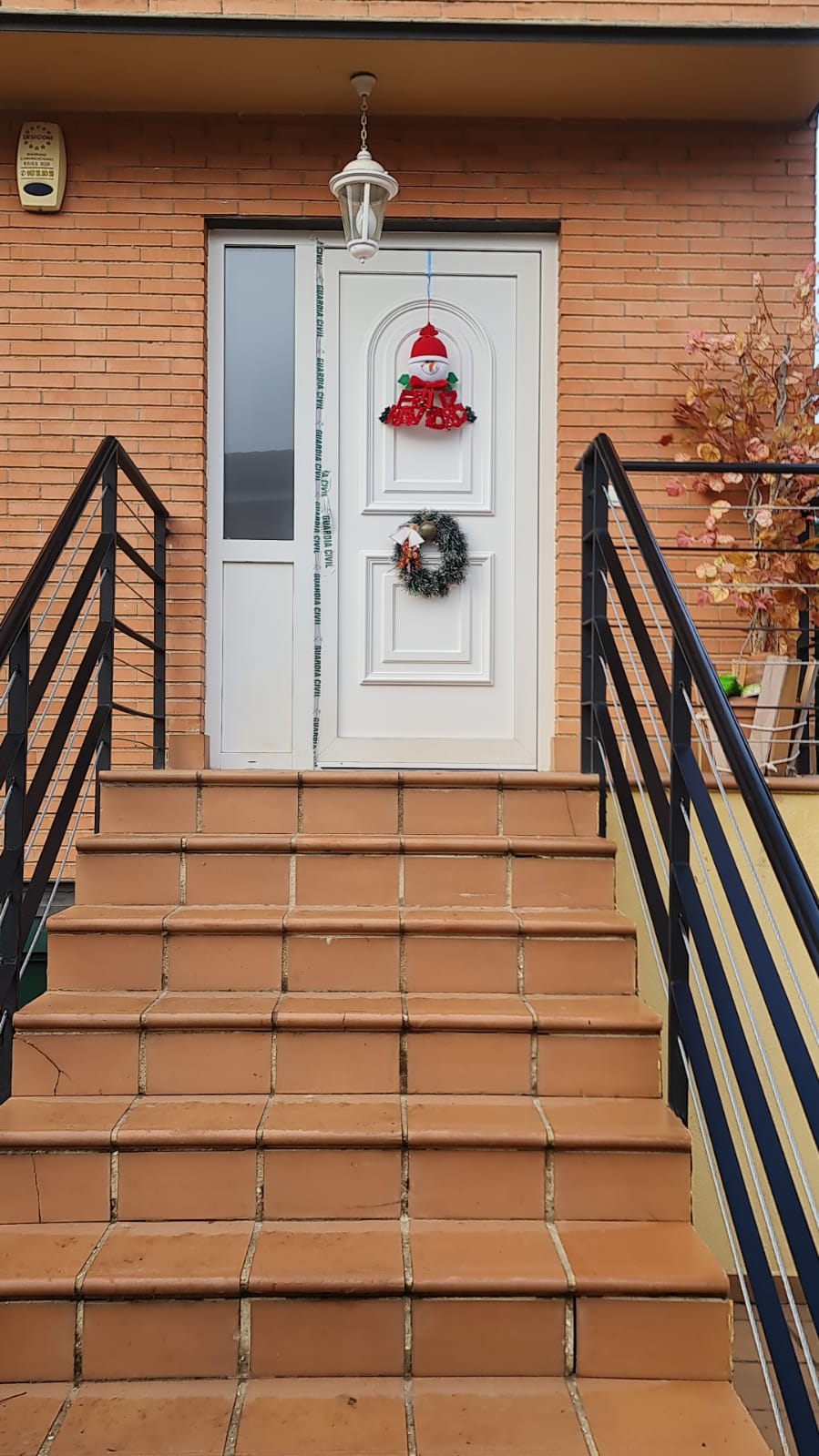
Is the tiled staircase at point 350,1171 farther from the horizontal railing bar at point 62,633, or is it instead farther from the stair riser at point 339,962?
the horizontal railing bar at point 62,633

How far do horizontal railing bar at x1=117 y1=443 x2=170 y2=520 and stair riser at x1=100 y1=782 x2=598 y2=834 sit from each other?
1.19 m

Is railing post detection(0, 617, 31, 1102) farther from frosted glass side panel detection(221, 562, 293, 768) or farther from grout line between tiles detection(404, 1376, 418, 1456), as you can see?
frosted glass side panel detection(221, 562, 293, 768)

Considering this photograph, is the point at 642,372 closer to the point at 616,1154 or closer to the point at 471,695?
the point at 471,695

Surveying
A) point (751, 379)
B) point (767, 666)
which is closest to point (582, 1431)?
point (767, 666)

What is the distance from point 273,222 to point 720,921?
3735mm

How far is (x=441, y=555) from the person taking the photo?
4773 millimetres

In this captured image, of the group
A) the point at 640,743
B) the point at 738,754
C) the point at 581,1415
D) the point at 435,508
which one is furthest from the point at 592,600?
the point at 581,1415

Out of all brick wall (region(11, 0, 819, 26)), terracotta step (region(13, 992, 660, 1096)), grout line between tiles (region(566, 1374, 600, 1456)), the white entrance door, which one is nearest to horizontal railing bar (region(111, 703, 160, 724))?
the white entrance door

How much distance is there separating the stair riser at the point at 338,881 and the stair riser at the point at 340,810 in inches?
6.6

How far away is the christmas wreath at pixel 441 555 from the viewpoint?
473 cm

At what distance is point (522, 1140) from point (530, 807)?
1195mm

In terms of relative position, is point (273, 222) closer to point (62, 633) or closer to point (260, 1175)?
point (62, 633)

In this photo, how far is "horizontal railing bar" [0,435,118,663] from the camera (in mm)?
2799

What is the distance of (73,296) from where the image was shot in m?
4.67
